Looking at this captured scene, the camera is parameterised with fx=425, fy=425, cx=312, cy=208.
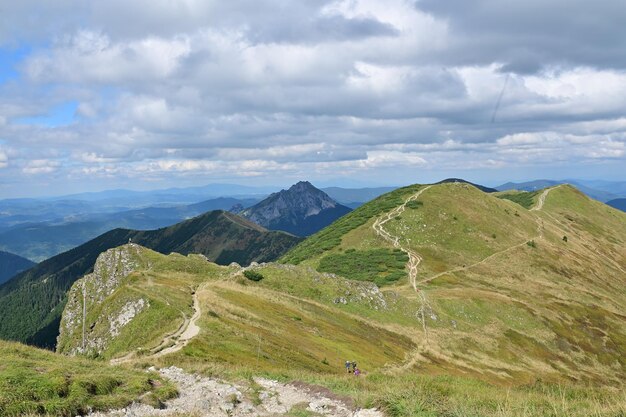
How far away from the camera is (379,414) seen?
20609mm

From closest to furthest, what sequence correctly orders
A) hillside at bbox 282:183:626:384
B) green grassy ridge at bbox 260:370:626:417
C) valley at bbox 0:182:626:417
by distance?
1. green grassy ridge at bbox 260:370:626:417
2. valley at bbox 0:182:626:417
3. hillside at bbox 282:183:626:384

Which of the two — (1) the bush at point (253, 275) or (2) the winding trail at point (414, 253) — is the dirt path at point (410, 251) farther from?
(1) the bush at point (253, 275)

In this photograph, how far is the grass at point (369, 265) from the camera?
119 meters

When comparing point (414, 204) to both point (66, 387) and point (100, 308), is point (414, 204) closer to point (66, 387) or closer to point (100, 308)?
point (100, 308)

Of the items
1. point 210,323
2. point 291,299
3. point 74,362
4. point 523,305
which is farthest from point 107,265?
point 523,305

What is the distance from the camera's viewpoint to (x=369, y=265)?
12825 centimetres

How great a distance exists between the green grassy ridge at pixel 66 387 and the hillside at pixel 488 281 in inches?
2014

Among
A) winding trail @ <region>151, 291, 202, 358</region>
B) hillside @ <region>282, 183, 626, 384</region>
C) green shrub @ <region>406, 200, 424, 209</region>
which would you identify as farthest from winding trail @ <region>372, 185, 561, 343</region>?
winding trail @ <region>151, 291, 202, 358</region>

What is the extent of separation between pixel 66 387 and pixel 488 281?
125177mm

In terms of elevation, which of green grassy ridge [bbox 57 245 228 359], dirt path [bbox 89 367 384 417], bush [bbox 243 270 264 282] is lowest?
bush [bbox 243 270 264 282]

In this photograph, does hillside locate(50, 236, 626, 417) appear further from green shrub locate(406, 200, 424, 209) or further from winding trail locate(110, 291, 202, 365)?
green shrub locate(406, 200, 424, 209)

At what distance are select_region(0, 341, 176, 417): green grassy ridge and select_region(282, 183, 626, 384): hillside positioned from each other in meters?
51.2

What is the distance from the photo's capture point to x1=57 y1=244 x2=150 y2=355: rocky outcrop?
55125 millimetres

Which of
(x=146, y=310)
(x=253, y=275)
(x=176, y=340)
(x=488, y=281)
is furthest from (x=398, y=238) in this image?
(x=176, y=340)
